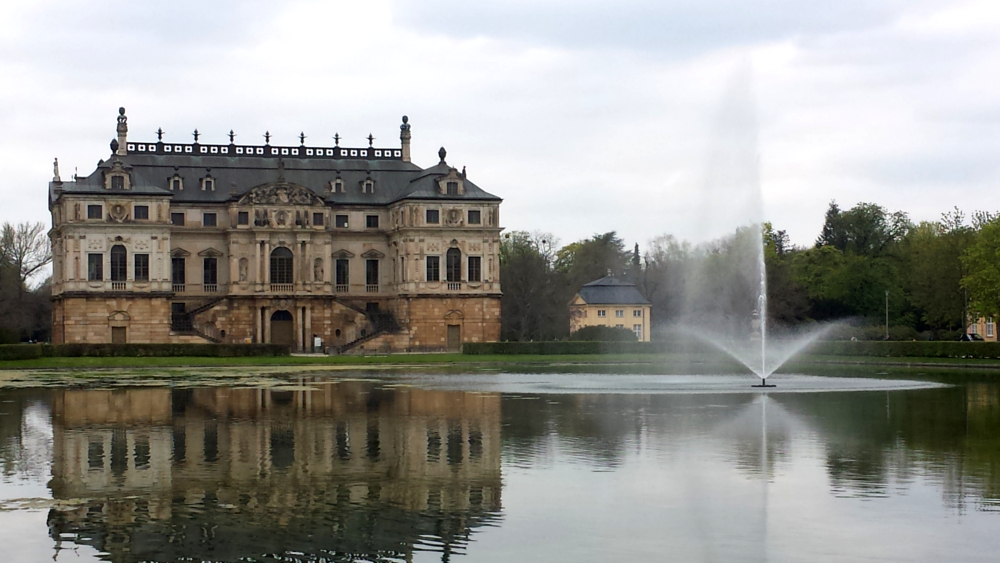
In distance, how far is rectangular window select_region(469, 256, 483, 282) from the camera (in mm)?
95125

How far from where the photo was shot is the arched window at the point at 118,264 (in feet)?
291

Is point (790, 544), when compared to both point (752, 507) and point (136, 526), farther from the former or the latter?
point (136, 526)

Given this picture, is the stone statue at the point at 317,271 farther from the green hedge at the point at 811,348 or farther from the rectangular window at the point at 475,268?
the green hedge at the point at 811,348

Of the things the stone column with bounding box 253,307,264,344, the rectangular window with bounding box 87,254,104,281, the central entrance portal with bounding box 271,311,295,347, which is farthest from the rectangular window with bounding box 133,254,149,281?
the central entrance portal with bounding box 271,311,295,347

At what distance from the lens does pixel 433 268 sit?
3703 inches

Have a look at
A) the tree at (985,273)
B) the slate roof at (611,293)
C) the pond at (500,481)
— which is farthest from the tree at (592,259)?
the pond at (500,481)

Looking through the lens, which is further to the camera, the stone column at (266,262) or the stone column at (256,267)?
the stone column at (266,262)

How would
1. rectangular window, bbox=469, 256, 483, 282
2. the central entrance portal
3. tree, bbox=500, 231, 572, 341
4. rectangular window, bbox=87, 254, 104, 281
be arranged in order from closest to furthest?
rectangular window, bbox=87, 254, 104, 281 < the central entrance portal < rectangular window, bbox=469, 256, 483, 282 < tree, bbox=500, 231, 572, 341

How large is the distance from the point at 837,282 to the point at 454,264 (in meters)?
38.3

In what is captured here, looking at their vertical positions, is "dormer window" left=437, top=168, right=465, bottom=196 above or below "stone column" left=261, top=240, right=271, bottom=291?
above

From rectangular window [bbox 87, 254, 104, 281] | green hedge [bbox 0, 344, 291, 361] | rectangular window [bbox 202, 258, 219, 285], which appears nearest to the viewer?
green hedge [bbox 0, 344, 291, 361]

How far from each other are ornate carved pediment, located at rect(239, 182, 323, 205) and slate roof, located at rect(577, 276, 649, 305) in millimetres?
31861

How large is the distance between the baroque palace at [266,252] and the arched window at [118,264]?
83mm

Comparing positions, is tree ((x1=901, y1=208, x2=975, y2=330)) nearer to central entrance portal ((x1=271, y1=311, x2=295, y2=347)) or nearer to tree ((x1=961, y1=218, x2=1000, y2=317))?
tree ((x1=961, y1=218, x2=1000, y2=317))
